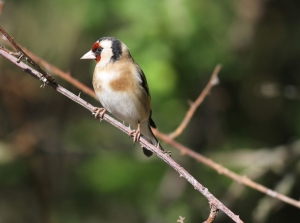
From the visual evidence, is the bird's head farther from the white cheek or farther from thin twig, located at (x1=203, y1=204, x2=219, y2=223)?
thin twig, located at (x1=203, y1=204, x2=219, y2=223)

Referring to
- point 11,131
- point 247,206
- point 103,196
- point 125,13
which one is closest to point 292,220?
point 247,206

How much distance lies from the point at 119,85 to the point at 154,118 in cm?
175

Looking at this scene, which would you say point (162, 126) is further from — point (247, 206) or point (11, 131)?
point (11, 131)

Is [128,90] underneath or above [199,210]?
underneath

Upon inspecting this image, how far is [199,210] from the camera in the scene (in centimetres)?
486

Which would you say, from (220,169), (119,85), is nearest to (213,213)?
(220,169)

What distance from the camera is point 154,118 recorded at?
496 centimetres

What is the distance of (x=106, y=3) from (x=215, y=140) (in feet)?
5.82

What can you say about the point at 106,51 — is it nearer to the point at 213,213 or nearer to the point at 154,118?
the point at 154,118

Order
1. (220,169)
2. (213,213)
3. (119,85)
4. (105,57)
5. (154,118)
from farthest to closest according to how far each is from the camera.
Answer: (154,118)
(105,57)
(119,85)
(220,169)
(213,213)

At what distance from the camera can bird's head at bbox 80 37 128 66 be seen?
342cm

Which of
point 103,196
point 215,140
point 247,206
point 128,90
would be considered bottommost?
point 128,90

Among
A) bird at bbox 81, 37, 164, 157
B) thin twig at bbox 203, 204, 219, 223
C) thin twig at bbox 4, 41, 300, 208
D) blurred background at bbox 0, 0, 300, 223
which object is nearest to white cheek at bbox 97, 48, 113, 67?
bird at bbox 81, 37, 164, 157

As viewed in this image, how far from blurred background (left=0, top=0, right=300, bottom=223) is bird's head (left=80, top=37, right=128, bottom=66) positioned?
68cm
